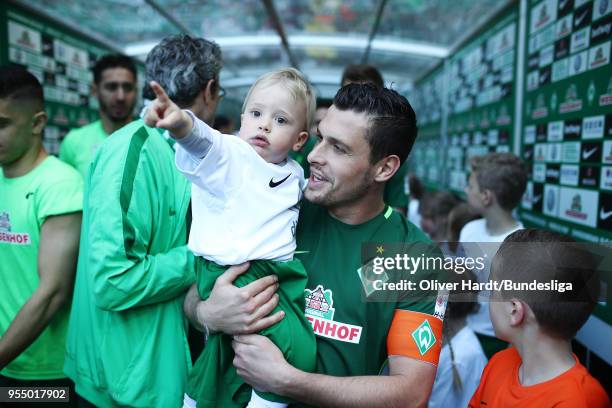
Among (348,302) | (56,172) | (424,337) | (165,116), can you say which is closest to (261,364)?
(348,302)

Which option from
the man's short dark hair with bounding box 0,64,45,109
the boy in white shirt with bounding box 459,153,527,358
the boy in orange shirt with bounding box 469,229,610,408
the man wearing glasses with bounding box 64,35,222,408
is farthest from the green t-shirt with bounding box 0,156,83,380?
the boy in white shirt with bounding box 459,153,527,358

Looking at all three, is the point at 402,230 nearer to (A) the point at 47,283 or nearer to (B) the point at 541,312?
(B) the point at 541,312

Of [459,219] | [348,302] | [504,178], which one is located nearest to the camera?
[348,302]

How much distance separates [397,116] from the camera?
5.53ft

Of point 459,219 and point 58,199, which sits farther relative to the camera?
point 459,219

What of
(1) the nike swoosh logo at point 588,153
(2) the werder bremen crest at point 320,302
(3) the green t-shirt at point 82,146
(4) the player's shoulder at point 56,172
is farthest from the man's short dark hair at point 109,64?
(1) the nike swoosh logo at point 588,153

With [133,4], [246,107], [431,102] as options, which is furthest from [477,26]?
[246,107]

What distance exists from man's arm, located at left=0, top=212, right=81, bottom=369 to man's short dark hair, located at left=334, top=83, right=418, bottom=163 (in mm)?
1354

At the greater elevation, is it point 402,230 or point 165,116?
point 165,116

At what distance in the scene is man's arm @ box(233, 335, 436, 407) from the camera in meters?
1.42

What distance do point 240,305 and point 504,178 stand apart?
217 cm

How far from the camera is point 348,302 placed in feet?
5.08

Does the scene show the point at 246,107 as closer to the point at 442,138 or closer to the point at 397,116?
the point at 397,116

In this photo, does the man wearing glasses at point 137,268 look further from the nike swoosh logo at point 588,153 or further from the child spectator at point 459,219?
the child spectator at point 459,219
